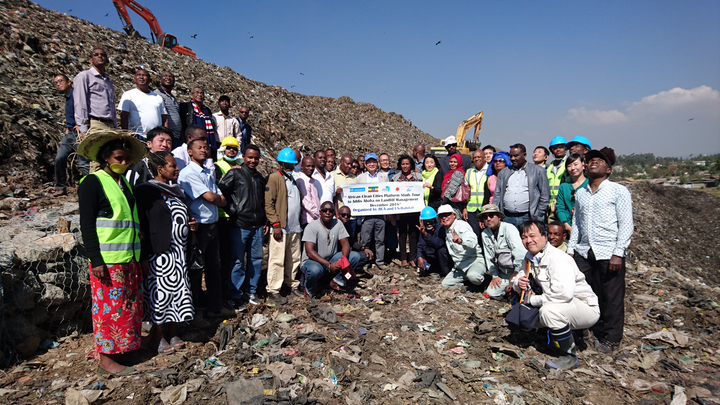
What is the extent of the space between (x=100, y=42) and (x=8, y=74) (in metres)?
4.95

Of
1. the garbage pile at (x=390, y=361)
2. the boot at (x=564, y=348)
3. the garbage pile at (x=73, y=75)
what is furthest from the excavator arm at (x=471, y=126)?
the boot at (x=564, y=348)

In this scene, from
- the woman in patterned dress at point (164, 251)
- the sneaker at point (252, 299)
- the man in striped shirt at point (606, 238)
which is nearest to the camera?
the woman in patterned dress at point (164, 251)

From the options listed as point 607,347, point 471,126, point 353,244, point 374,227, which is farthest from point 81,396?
point 471,126

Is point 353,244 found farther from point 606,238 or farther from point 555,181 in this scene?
point 606,238

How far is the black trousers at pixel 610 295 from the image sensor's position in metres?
4.11

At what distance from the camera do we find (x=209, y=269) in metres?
4.46

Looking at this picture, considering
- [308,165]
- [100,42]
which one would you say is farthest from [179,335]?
[100,42]

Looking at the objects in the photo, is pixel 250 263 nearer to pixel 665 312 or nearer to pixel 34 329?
pixel 34 329

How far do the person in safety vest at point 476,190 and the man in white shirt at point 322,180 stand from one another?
8.44ft

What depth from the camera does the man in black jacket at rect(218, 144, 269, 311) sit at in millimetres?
4781

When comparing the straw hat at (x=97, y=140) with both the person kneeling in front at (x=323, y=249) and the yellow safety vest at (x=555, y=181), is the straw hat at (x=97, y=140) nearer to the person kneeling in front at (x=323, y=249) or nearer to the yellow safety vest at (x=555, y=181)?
the person kneeling in front at (x=323, y=249)

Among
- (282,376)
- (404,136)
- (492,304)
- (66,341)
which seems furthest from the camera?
(404,136)

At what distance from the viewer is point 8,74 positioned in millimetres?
7570

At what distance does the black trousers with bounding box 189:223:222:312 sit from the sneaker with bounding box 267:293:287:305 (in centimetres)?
79
